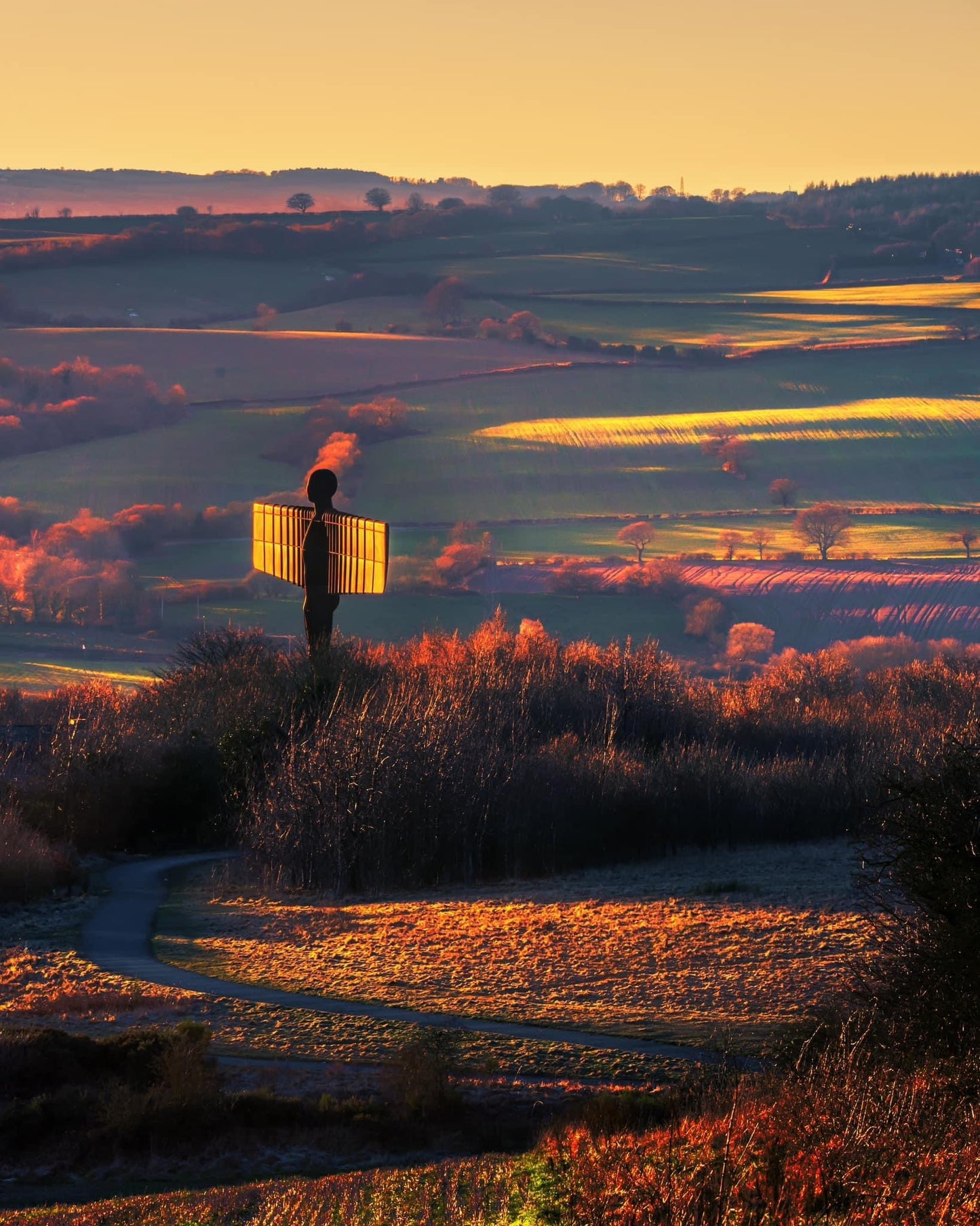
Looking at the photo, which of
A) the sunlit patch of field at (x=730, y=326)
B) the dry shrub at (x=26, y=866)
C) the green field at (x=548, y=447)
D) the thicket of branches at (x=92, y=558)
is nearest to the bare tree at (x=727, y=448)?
the green field at (x=548, y=447)

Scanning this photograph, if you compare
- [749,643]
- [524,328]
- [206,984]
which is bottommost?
[749,643]

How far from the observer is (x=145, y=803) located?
26.7 meters

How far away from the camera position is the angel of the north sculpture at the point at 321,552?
1030 inches

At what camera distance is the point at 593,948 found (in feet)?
51.4

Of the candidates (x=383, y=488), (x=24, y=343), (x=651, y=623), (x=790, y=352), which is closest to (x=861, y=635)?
(x=651, y=623)

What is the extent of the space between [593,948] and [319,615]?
44.3 ft

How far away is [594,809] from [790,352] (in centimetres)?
16211

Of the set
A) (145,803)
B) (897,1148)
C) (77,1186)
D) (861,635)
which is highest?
(897,1148)

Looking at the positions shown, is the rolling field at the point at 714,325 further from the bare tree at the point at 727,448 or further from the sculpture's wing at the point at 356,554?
Result: the sculpture's wing at the point at 356,554

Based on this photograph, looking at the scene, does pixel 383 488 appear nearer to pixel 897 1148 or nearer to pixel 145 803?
pixel 145 803

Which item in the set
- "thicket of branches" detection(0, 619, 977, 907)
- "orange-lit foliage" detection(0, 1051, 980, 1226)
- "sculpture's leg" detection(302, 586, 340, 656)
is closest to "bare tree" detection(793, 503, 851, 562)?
"thicket of branches" detection(0, 619, 977, 907)

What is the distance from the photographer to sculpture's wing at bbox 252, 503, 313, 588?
92.4ft

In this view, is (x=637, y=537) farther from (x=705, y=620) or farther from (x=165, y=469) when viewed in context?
(x=165, y=469)

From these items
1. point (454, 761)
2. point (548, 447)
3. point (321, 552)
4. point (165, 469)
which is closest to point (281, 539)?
point (321, 552)
